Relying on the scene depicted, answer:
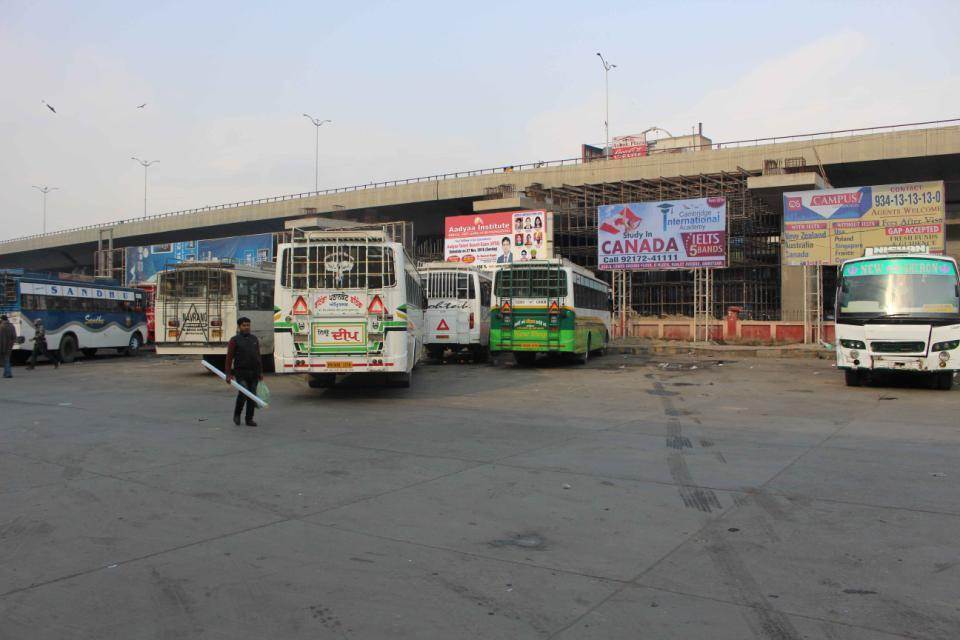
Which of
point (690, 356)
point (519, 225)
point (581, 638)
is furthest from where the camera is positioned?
point (519, 225)

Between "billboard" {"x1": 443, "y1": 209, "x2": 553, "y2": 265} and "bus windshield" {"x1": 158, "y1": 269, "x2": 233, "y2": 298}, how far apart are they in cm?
1968

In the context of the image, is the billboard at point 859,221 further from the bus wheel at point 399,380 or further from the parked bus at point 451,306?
the bus wheel at point 399,380

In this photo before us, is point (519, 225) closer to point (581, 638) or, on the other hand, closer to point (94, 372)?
point (94, 372)

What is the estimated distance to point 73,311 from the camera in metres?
26.9

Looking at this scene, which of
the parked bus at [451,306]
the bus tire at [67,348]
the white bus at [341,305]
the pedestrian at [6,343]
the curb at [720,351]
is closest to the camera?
the white bus at [341,305]

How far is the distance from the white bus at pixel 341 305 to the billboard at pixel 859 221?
20.1 metres

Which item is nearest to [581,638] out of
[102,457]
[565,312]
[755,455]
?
[755,455]

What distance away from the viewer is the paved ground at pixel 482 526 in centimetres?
421

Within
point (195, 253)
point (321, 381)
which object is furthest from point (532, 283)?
point (195, 253)

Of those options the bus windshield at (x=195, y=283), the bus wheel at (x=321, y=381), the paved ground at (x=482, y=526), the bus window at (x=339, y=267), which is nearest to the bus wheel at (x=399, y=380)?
the bus wheel at (x=321, y=381)

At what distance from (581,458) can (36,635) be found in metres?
6.03

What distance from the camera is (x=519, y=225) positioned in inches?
1516

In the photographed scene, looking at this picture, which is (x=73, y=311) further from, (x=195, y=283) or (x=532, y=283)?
(x=532, y=283)

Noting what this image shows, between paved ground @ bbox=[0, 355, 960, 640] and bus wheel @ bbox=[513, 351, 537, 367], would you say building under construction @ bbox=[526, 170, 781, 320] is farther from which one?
paved ground @ bbox=[0, 355, 960, 640]
